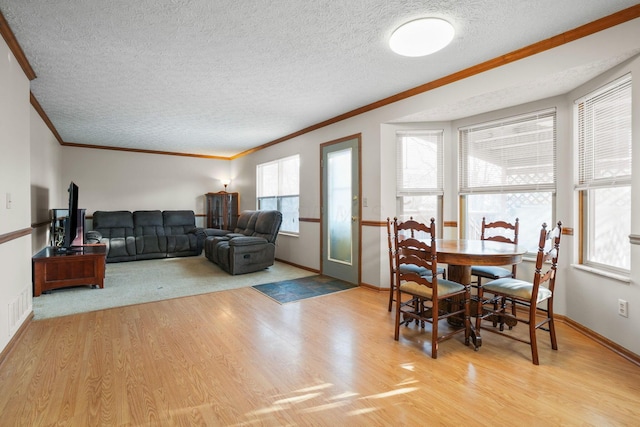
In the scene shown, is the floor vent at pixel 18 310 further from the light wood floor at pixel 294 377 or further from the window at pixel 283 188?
the window at pixel 283 188

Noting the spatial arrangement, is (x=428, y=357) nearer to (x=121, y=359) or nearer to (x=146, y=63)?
(x=121, y=359)

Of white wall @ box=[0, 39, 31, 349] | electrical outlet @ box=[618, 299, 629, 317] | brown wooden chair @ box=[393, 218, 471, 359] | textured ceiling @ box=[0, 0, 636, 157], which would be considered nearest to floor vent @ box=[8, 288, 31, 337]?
white wall @ box=[0, 39, 31, 349]

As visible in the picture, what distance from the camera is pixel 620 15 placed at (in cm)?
208

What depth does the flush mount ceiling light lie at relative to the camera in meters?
2.14

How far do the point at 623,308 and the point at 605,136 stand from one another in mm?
1332

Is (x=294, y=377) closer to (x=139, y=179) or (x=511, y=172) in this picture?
(x=511, y=172)

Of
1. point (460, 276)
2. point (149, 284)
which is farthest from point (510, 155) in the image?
point (149, 284)

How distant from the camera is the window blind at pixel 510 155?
3.04 m

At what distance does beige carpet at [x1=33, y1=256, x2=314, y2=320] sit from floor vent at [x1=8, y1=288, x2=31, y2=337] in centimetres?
23

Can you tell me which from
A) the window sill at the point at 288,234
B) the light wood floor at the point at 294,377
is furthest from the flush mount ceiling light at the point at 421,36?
the window sill at the point at 288,234

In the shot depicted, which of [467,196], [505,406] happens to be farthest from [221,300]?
[467,196]

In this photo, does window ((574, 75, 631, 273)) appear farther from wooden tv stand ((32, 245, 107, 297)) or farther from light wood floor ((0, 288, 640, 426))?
wooden tv stand ((32, 245, 107, 297))

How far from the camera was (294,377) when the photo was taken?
1964mm

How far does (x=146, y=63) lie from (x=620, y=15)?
3610 millimetres
